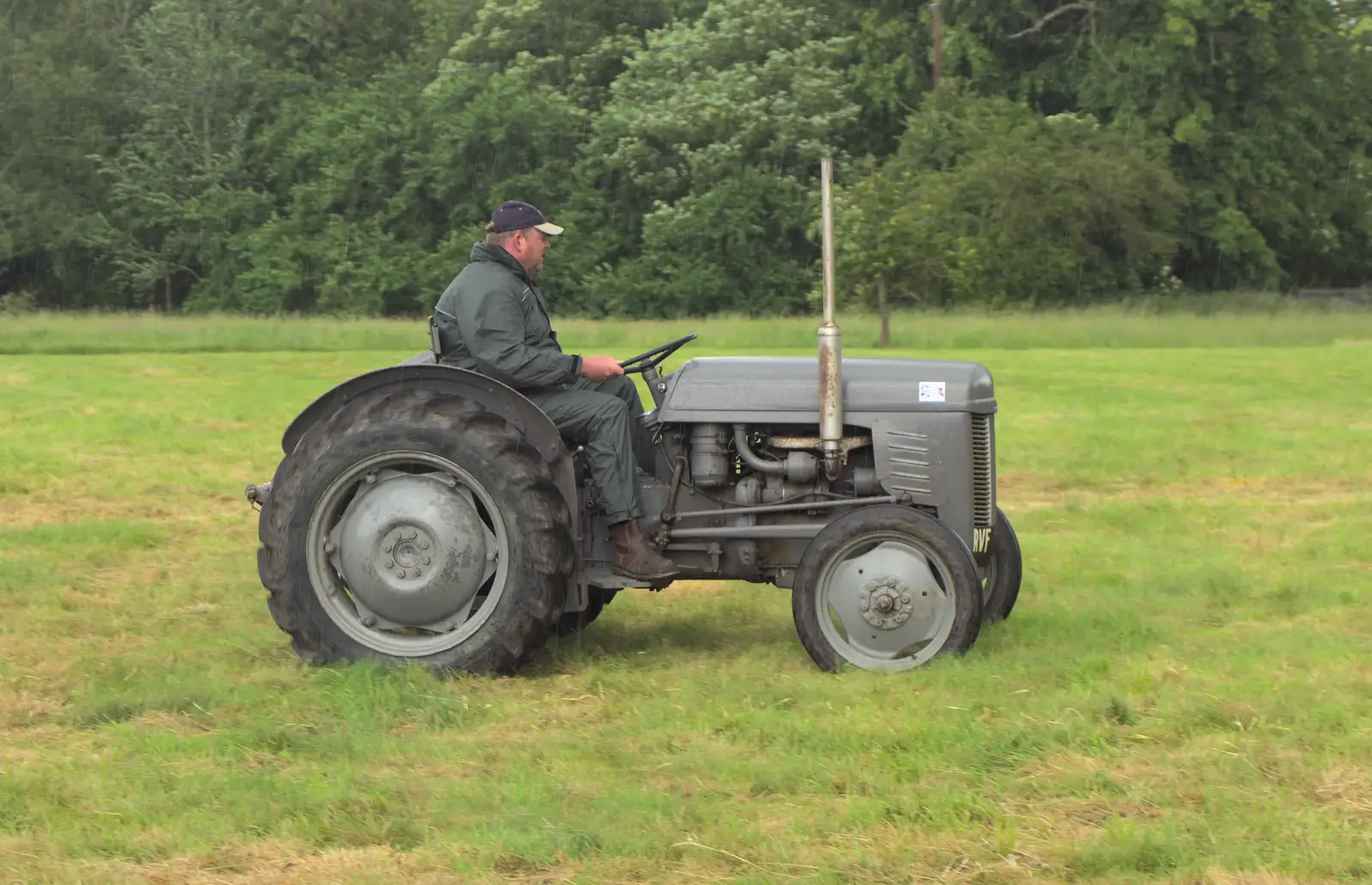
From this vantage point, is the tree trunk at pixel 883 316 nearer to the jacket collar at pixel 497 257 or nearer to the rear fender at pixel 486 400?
the jacket collar at pixel 497 257

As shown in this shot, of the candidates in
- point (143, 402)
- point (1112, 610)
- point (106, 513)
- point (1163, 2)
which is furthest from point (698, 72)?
point (1112, 610)

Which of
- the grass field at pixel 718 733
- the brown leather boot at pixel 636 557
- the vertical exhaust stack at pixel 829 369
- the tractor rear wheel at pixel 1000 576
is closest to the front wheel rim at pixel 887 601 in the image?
the grass field at pixel 718 733

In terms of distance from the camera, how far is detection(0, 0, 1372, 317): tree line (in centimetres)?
4322

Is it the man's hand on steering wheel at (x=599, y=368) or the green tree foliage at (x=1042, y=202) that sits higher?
the green tree foliage at (x=1042, y=202)

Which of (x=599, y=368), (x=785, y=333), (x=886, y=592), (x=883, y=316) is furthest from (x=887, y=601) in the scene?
(x=785, y=333)

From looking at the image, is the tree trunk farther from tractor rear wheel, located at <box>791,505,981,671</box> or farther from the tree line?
tractor rear wheel, located at <box>791,505,981,671</box>

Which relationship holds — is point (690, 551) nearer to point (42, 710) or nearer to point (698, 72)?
point (42, 710)

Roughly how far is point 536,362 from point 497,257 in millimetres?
503

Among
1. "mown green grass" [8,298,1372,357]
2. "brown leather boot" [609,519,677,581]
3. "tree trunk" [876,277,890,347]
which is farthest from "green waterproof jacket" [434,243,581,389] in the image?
"tree trunk" [876,277,890,347]

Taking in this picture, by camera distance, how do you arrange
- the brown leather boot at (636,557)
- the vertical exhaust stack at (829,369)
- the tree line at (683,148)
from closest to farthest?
the vertical exhaust stack at (829,369) < the brown leather boot at (636,557) < the tree line at (683,148)

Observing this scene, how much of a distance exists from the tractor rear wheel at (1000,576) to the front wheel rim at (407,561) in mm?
2316

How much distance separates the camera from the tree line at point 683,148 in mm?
43219

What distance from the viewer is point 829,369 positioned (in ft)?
22.1

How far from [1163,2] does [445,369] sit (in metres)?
40.6
